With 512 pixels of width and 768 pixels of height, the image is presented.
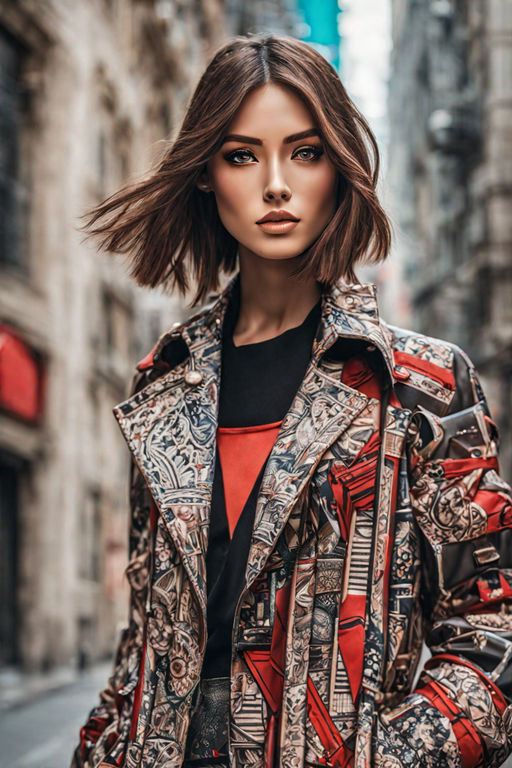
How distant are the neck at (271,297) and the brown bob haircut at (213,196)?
Answer: 0.08 metres

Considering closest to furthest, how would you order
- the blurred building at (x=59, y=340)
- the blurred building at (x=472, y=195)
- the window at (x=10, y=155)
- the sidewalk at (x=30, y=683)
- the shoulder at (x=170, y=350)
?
the shoulder at (x=170, y=350) < the sidewalk at (x=30, y=683) < the window at (x=10, y=155) < the blurred building at (x=59, y=340) < the blurred building at (x=472, y=195)

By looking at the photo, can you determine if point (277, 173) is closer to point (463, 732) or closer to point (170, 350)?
point (170, 350)

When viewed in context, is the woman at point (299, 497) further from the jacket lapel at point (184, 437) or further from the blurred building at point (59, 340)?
the blurred building at point (59, 340)

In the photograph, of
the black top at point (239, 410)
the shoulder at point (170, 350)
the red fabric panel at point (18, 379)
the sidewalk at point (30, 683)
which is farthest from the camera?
the red fabric panel at point (18, 379)

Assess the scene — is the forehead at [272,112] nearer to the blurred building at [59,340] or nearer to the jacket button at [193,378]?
the jacket button at [193,378]

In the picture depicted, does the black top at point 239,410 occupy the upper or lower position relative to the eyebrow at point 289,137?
lower

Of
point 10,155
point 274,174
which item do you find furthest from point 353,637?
point 10,155

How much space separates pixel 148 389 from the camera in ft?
7.69

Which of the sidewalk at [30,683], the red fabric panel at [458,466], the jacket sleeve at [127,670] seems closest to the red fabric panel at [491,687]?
the red fabric panel at [458,466]

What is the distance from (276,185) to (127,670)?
105cm

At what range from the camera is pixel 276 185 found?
2.16 m

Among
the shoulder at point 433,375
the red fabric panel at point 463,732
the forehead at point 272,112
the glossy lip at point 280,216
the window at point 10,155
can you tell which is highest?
the window at point 10,155

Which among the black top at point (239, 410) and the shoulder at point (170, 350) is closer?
the black top at point (239, 410)

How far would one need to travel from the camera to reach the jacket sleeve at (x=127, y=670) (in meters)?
2.21
